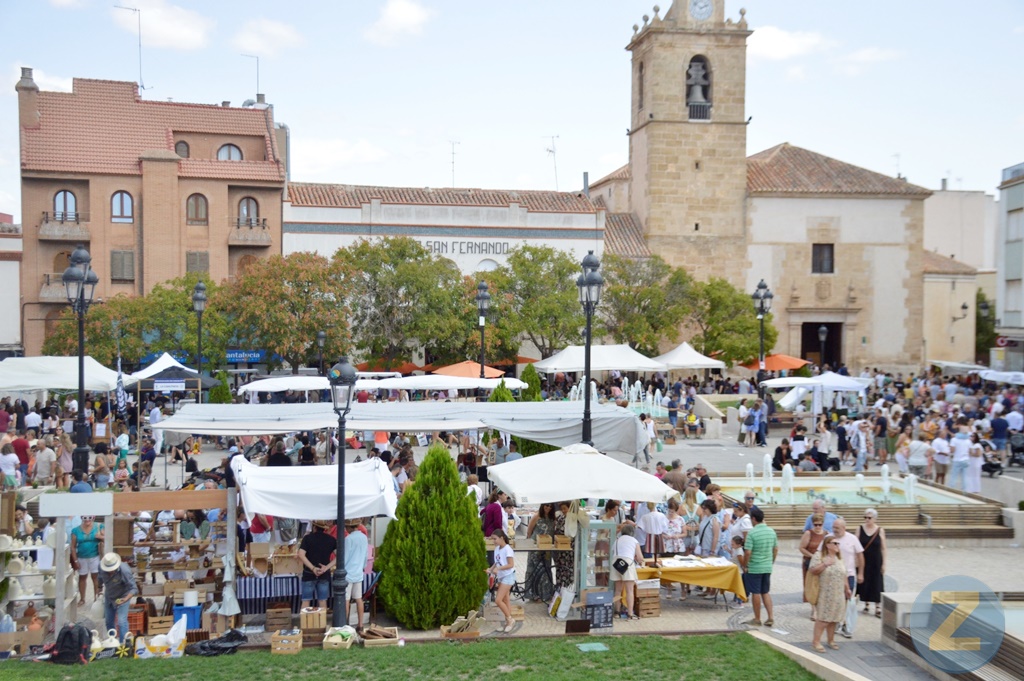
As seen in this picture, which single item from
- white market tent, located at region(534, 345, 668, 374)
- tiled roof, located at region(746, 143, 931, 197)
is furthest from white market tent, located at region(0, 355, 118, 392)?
tiled roof, located at region(746, 143, 931, 197)

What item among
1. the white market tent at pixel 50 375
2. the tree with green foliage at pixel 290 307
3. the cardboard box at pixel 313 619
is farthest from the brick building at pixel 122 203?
the cardboard box at pixel 313 619

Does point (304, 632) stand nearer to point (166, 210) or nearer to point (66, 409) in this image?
point (66, 409)

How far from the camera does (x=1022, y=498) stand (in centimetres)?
1856

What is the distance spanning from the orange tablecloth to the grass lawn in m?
1.32

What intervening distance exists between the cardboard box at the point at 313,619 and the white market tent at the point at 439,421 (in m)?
5.04

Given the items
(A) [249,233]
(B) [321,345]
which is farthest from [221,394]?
(A) [249,233]

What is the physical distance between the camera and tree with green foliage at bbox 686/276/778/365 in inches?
1639

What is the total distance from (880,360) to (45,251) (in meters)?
36.8

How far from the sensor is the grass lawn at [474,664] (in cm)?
997

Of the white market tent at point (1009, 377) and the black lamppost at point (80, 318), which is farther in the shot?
the white market tent at point (1009, 377)

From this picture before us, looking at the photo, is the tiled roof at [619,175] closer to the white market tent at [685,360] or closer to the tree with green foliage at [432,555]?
the white market tent at [685,360]

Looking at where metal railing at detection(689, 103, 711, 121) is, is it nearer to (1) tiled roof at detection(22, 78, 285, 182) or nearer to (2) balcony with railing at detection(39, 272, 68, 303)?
(1) tiled roof at detection(22, 78, 285, 182)

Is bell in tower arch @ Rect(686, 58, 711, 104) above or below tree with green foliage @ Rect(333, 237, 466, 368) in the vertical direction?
above

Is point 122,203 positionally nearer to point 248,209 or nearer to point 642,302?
point 248,209
